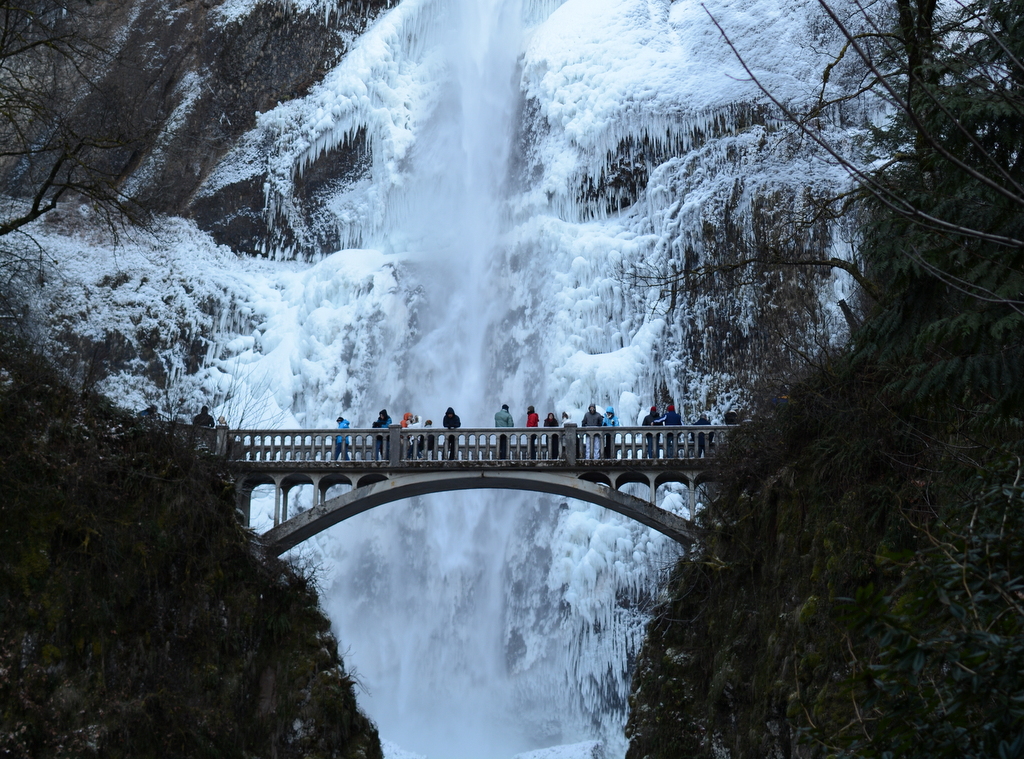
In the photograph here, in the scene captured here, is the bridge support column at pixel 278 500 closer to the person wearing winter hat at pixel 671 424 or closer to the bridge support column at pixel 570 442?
the bridge support column at pixel 570 442

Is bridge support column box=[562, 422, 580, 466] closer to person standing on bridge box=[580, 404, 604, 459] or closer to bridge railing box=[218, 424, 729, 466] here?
bridge railing box=[218, 424, 729, 466]

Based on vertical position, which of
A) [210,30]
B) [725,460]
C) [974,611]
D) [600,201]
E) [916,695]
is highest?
[210,30]

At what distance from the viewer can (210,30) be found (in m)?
41.9

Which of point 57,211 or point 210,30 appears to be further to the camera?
point 210,30

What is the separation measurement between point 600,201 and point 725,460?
53.7 ft

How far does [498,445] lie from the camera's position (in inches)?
904

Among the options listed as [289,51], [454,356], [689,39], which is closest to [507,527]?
[454,356]

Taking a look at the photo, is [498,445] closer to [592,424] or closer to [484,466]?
[484,466]

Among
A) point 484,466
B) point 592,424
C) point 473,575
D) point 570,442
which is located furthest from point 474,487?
point 473,575

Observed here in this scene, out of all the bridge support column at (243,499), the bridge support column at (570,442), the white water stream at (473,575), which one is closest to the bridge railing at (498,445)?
the bridge support column at (570,442)

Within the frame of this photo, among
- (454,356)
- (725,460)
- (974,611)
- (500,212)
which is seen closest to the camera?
(974,611)

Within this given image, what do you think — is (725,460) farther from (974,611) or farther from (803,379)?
(974,611)

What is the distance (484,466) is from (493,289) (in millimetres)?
14354

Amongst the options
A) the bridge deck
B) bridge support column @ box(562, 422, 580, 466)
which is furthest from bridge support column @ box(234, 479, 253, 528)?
bridge support column @ box(562, 422, 580, 466)
